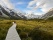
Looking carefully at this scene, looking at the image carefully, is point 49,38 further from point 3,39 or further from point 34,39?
point 3,39

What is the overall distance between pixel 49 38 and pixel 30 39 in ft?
12.1

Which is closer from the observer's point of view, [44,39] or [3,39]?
[44,39]

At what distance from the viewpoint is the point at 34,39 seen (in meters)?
27.9

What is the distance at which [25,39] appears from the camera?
1141 inches

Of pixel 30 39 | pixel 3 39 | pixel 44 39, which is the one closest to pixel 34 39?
pixel 30 39

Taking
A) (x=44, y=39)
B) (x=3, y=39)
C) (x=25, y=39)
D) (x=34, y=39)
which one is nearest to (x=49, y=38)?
(x=44, y=39)

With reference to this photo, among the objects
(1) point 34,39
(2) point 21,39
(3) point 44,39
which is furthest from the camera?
(2) point 21,39

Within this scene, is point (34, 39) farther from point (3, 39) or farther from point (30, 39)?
point (3, 39)

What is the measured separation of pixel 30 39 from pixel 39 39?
2074 mm

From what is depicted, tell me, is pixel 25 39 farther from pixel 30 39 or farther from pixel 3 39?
pixel 3 39

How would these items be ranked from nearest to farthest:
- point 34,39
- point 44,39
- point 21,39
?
point 44,39
point 34,39
point 21,39

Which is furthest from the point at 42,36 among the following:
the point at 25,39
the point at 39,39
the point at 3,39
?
the point at 3,39

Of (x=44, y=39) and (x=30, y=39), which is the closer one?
(x=44, y=39)

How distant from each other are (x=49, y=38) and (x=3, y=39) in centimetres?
1011
